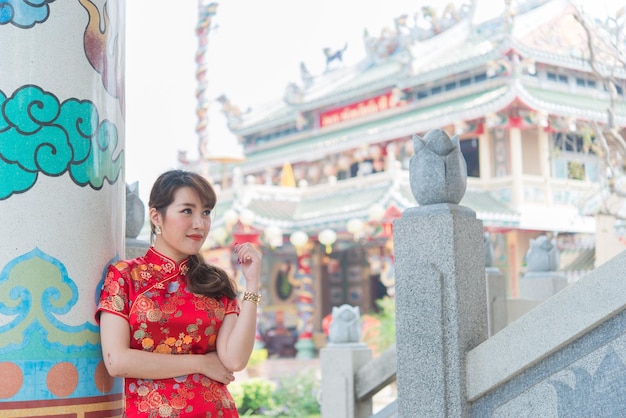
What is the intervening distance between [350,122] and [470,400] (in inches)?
727

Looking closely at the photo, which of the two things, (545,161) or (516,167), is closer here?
(516,167)

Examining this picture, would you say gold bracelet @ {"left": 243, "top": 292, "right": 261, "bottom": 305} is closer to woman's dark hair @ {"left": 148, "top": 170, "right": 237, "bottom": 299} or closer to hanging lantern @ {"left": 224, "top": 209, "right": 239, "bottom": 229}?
woman's dark hair @ {"left": 148, "top": 170, "right": 237, "bottom": 299}

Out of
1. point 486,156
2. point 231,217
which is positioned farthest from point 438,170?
point 231,217

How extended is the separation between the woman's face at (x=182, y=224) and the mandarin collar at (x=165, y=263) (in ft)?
0.04

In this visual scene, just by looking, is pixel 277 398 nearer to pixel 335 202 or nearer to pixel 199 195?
pixel 335 202

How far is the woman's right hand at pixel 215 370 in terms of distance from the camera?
7.16 ft

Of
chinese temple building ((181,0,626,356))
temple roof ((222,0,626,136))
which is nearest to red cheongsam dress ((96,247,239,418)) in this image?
chinese temple building ((181,0,626,356))

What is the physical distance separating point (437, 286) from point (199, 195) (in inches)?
52.0

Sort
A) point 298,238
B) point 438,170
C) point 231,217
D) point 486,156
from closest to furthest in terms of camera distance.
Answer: point 438,170 < point 486,156 < point 231,217 < point 298,238

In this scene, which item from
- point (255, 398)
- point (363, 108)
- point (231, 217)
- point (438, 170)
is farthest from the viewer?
point (363, 108)

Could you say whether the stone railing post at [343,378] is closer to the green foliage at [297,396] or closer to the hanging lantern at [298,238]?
the green foliage at [297,396]

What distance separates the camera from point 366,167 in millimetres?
19828

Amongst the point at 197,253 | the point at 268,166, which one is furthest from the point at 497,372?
the point at 268,166

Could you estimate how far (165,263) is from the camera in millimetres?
2254
